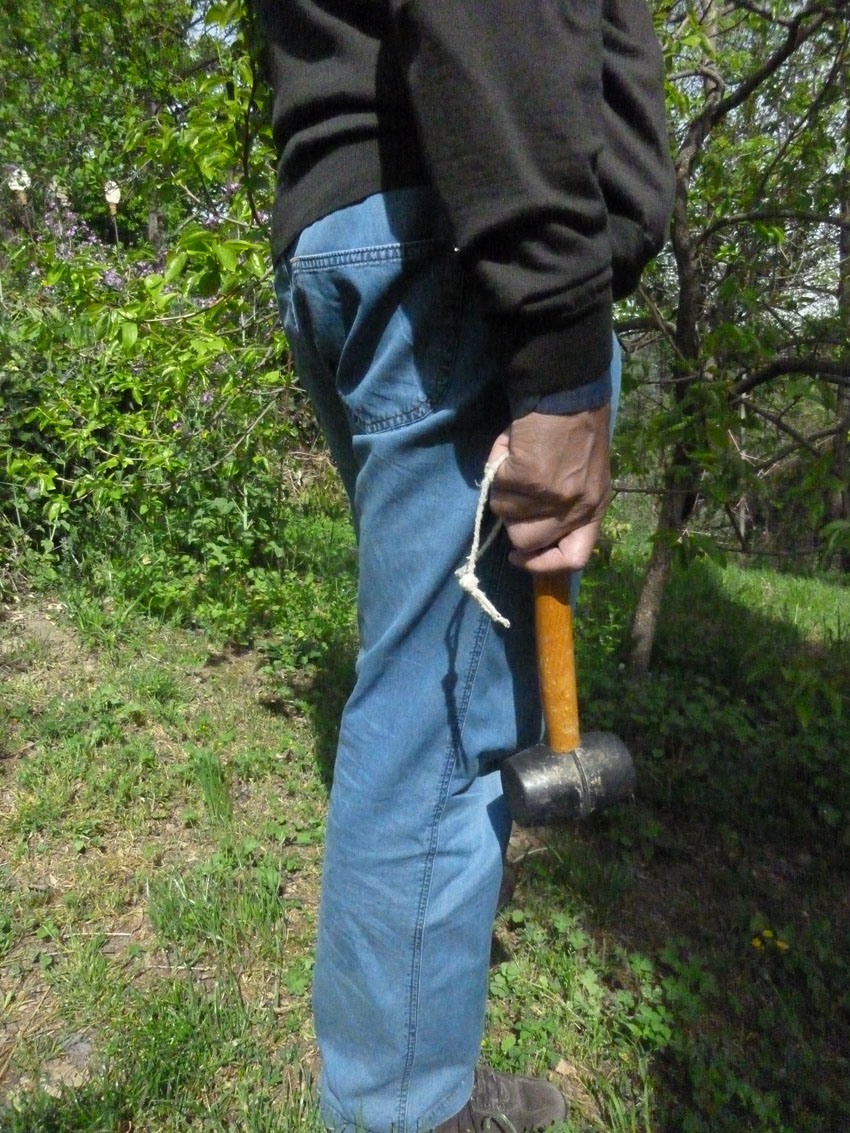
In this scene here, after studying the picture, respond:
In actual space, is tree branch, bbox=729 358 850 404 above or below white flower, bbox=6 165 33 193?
below

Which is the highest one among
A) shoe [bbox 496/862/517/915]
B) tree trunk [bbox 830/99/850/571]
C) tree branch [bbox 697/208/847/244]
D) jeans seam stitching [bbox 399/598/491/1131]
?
tree branch [bbox 697/208/847/244]

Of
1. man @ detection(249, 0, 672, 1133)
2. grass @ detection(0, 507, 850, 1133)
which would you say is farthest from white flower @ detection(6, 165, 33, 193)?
man @ detection(249, 0, 672, 1133)

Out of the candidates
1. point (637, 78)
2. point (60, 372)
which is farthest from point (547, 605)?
point (60, 372)

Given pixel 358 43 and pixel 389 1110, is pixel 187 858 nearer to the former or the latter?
pixel 389 1110

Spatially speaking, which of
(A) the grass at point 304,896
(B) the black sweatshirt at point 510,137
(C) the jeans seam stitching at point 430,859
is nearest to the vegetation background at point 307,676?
(A) the grass at point 304,896

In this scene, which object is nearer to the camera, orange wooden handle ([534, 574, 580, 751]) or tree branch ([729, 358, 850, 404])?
orange wooden handle ([534, 574, 580, 751])

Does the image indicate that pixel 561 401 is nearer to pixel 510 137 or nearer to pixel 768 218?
pixel 510 137

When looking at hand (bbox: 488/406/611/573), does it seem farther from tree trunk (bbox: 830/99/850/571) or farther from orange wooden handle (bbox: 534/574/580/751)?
tree trunk (bbox: 830/99/850/571)

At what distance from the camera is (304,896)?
7.00ft

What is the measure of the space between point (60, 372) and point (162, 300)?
1.74 metres

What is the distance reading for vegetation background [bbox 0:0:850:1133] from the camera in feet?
5.74

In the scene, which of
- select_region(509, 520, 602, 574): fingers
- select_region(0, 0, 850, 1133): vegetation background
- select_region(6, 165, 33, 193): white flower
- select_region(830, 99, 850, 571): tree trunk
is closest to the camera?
select_region(509, 520, 602, 574): fingers

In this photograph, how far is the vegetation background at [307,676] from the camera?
1.75 metres

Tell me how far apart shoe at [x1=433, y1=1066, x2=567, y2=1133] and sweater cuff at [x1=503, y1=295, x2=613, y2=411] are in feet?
3.80
